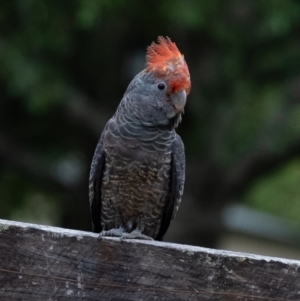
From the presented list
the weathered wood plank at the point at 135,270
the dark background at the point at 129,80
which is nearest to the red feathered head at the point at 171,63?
the weathered wood plank at the point at 135,270

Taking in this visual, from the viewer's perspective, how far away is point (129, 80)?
7645 mm

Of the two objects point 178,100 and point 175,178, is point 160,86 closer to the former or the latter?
point 178,100

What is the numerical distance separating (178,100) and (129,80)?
421 centimetres

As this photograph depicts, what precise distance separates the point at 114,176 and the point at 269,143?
431 centimetres

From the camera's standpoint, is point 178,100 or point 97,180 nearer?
point 178,100

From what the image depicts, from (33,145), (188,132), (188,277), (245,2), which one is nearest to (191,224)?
(188,132)

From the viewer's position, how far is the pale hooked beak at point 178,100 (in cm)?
345

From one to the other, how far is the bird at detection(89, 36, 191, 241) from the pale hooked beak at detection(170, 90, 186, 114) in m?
0.02

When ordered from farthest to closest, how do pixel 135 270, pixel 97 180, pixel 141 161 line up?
pixel 97 180
pixel 141 161
pixel 135 270

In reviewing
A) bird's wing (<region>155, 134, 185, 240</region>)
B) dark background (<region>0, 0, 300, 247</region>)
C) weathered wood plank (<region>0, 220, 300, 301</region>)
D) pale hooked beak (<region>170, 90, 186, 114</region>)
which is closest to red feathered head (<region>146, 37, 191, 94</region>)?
pale hooked beak (<region>170, 90, 186, 114</region>)

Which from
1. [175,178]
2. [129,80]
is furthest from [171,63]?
[129,80]

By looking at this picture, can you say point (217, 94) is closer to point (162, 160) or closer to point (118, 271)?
point (162, 160)

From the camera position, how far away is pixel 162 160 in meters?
3.77

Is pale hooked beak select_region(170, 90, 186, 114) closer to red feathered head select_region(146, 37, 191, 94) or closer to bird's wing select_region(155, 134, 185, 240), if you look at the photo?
red feathered head select_region(146, 37, 191, 94)
